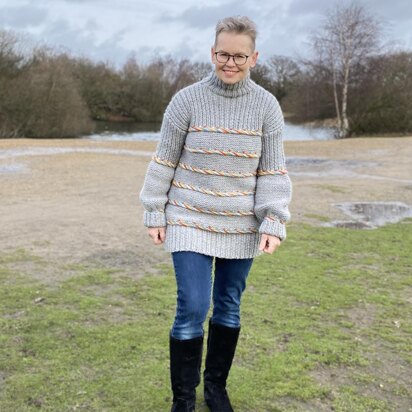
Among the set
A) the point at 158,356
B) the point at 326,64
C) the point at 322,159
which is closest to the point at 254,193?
the point at 158,356

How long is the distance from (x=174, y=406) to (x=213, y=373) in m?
0.32

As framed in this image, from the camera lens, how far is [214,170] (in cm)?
273

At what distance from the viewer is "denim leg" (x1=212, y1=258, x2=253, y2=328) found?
9.40 feet

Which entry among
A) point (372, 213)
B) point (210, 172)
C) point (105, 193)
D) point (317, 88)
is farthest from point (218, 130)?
point (317, 88)

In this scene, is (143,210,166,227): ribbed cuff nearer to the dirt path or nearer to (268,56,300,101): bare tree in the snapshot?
the dirt path

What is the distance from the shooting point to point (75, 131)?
39812 mm

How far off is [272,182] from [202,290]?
65cm

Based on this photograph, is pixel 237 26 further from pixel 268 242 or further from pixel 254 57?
pixel 268 242

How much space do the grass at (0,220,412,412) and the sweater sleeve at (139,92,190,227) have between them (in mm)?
1103

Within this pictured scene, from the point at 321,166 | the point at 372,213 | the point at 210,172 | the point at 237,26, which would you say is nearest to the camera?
the point at 237,26

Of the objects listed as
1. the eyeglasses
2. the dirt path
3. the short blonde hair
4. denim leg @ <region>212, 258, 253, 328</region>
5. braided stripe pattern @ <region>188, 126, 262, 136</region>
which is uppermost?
the short blonde hair

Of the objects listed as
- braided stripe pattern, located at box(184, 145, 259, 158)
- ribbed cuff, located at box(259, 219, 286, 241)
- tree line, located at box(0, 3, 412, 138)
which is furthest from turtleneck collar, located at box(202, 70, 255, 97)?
tree line, located at box(0, 3, 412, 138)

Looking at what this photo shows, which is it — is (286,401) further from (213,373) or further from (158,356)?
(158,356)

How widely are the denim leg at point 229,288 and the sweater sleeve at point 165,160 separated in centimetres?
41
